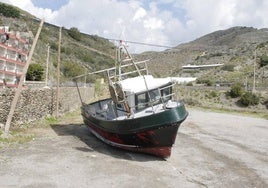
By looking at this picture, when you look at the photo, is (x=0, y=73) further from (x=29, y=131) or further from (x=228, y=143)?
(x=228, y=143)

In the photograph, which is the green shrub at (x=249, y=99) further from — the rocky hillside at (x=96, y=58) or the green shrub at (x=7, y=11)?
the green shrub at (x=7, y=11)

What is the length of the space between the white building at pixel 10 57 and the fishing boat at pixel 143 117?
23915 mm

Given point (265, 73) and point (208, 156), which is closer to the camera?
point (208, 156)

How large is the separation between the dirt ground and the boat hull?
419mm

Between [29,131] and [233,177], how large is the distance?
32.9ft

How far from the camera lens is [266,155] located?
16.6 meters

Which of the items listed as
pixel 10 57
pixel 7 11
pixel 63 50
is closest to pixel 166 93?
pixel 10 57

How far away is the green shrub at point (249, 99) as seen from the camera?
45.4 m

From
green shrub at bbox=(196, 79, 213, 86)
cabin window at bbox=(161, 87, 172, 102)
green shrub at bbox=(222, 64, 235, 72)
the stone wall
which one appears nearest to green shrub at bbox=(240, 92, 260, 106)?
green shrub at bbox=(196, 79, 213, 86)

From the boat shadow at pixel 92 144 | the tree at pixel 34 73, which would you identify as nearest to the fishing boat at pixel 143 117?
the boat shadow at pixel 92 144

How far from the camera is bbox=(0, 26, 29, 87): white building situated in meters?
39.1

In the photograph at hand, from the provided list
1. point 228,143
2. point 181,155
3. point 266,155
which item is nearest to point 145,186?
point 181,155

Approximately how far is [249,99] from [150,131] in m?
34.8

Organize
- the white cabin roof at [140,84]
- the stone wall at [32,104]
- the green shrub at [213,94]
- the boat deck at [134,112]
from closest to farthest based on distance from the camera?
the boat deck at [134,112] < the white cabin roof at [140,84] < the stone wall at [32,104] < the green shrub at [213,94]
